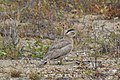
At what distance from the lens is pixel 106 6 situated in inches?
706

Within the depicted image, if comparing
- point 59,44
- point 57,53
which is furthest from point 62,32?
point 57,53

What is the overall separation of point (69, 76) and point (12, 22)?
4174 mm

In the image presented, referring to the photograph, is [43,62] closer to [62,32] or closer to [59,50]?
[59,50]

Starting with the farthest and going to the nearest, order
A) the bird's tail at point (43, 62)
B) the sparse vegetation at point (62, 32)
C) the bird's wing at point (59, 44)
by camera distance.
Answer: the bird's wing at point (59, 44)
the bird's tail at point (43, 62)
the sparse vegetation at point (62, 32)

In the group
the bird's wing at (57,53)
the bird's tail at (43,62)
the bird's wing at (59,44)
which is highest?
the bird's wing at (59,44)

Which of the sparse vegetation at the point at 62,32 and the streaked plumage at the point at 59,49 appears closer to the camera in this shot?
the sparse vegetation at the point at 62,32

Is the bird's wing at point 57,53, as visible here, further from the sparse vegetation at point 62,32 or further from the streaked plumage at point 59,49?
the sparse vegetation at point 62,32

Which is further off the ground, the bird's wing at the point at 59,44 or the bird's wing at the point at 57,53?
the bird's wing at the point at 59,44

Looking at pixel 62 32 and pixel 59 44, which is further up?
pixel 62 32

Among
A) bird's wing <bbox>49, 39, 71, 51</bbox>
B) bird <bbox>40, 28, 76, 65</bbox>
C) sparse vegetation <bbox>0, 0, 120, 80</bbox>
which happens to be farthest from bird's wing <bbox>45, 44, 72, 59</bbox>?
sparse vegetation <bbox>0, 0, 120, 80</bbox>

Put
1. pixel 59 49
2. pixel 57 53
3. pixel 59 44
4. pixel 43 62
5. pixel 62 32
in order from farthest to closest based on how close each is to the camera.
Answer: pixel 62 32, pixel 59 44, pixel 59 49, pixel 57 53, pixel 43 62

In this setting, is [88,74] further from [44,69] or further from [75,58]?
[75,58]

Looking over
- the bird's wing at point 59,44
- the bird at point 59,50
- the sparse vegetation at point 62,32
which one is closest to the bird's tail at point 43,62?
the bird at point 59,50

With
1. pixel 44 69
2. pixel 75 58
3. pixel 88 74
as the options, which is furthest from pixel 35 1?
pixel 88 74
